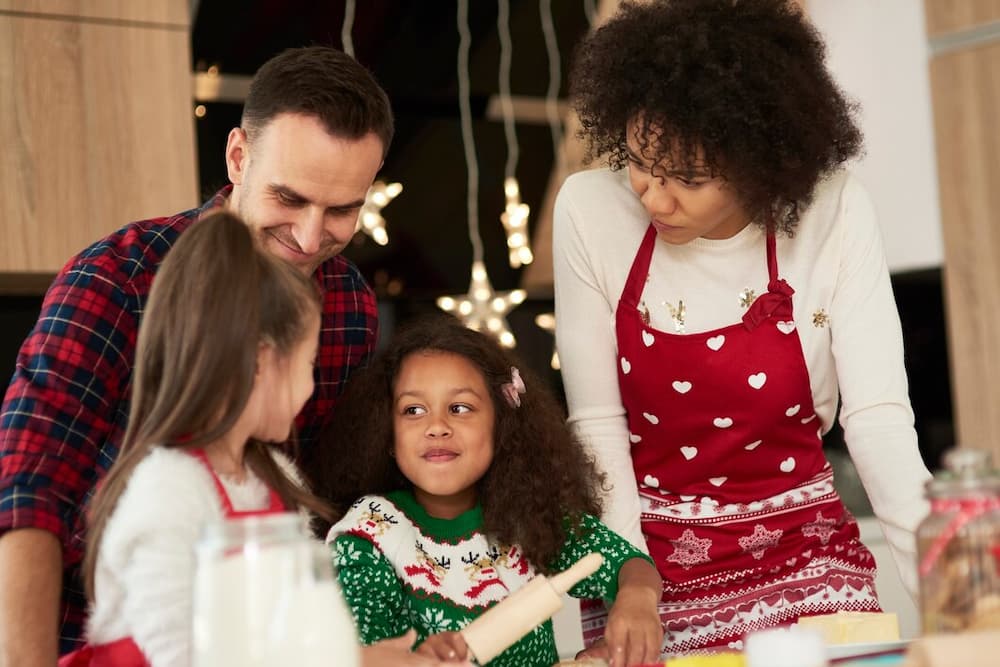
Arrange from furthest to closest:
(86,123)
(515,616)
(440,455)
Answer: (86,123) → (440,455) → (515,616)

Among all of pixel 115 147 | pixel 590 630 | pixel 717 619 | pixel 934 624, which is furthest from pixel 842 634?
pixel 115 147

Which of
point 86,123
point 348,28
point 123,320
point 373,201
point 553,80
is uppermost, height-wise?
point 348,28

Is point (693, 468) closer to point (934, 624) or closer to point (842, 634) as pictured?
point (842, 634)

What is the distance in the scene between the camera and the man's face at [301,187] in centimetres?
142

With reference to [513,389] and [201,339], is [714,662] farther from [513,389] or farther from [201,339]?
[513,389]

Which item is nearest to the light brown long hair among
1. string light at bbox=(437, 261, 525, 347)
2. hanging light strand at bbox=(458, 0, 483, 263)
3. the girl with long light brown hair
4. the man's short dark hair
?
the girl with long light brown hair

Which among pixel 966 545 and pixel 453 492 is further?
pixel 453 492

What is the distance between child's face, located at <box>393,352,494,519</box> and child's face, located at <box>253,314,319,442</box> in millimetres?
505

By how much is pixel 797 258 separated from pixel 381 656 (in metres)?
0.78

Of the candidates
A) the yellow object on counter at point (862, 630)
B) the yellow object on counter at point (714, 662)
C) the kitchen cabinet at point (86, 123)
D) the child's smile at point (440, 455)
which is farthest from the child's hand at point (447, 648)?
the kitchen cabinet at point (86, 123)

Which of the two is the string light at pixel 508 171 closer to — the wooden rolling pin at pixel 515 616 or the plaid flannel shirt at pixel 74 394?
the plaid flannel shirt at pixel 74 394

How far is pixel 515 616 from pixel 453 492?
57 centimetres

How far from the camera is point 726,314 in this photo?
1539mm

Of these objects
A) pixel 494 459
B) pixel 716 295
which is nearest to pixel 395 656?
pixel 494 459
